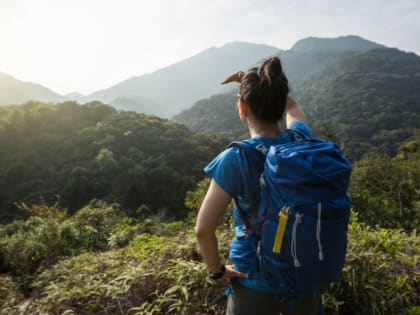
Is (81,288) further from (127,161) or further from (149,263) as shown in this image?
(127,161)

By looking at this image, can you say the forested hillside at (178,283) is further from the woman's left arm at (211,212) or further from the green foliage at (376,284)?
the woman's left arm at (211,212)

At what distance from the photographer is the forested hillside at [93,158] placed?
2827 cm

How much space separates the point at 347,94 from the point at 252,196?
117 m

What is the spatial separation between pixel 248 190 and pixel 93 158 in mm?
34092

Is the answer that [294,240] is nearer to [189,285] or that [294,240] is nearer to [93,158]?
[189,285]

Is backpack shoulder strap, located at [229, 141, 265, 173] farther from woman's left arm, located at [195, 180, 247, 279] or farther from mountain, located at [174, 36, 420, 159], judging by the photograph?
mountain, located at [174, 36, 420, 159]

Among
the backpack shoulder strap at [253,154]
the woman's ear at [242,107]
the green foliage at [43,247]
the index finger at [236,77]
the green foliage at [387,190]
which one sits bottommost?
the green foliage at [387,190]

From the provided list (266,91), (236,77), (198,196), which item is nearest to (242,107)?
(266,91)

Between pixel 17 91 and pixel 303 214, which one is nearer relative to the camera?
pixel 303 214

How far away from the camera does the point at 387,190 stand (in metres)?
19.4

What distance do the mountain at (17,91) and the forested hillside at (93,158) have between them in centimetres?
9558

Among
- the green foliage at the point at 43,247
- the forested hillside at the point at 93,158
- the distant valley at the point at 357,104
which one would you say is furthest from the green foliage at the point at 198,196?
the distant valley at the point at 357,104

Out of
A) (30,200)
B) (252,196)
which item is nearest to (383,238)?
(252,196)

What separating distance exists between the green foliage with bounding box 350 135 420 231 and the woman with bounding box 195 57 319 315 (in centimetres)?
1478
